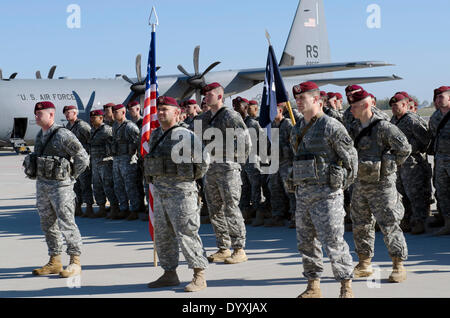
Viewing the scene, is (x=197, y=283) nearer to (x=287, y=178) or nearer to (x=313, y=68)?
(x=287, y=178)

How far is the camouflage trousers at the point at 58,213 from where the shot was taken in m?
6.89

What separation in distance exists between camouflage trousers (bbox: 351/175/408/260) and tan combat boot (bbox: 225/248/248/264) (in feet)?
5.26

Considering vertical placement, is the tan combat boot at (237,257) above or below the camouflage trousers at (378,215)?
below

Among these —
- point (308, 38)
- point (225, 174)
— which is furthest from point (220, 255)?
point (308, 38)

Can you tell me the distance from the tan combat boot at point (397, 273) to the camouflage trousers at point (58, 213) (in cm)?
344

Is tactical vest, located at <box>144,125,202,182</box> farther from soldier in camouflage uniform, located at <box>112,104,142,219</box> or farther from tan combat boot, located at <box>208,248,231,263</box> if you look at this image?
soldier in camouflage uniform, located at <box>112,104,142,219</box>

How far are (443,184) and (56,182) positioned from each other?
17.4 feet

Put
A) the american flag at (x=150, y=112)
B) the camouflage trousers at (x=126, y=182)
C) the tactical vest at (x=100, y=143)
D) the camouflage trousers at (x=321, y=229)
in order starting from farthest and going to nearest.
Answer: the tactical vest at (x=100, y=143) < the camouflage trousers at (x=126, y=182) < the american flag at (x=150, y=112) < the camouflage trousers at (x=321, y=229)

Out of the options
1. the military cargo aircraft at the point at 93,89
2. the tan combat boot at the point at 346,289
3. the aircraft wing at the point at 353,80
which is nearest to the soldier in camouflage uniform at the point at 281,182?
the tan combat boot at the point at 346,289

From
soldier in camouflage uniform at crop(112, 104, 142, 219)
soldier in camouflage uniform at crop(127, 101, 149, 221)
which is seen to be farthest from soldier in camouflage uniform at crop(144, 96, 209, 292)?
soldier in camouflage uniform at crop(127, 101, 149, 221)

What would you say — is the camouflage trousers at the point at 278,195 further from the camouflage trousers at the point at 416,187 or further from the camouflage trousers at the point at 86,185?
the camouflage trousers at the point at 86,185

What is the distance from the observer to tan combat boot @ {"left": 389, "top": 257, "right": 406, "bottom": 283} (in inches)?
244

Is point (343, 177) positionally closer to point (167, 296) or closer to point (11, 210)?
point (167, 296)
